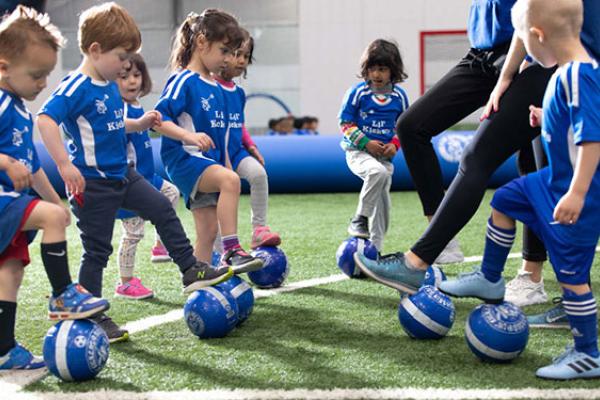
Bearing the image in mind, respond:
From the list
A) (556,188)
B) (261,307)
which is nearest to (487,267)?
(556,188)

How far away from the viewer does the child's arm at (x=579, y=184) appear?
286 centimetres

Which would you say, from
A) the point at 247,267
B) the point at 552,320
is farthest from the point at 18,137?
the point at 552,320

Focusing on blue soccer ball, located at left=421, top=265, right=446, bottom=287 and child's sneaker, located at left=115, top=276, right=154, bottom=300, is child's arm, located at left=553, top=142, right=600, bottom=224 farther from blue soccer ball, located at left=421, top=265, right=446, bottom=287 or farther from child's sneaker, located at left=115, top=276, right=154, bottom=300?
child's sneaker, located at left=115, top=276, right=154, bottom=300

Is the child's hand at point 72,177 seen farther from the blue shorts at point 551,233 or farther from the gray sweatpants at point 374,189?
the gray sweatpants at point 374,189

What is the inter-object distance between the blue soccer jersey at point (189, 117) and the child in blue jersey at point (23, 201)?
1364mm

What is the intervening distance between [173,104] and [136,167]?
2.79ft

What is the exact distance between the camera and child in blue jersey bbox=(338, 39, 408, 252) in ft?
20.1

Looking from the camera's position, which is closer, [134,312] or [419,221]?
[134,312]

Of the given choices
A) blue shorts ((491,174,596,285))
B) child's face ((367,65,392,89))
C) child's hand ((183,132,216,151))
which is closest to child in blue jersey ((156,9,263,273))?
child's hand ((183,132,216,151))

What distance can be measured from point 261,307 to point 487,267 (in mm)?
1461

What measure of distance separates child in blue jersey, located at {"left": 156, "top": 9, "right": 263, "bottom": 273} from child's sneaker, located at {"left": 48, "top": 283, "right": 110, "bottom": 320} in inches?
53.0

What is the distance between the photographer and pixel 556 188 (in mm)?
3068

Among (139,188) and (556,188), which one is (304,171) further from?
(556,188)

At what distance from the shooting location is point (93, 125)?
3889mm
